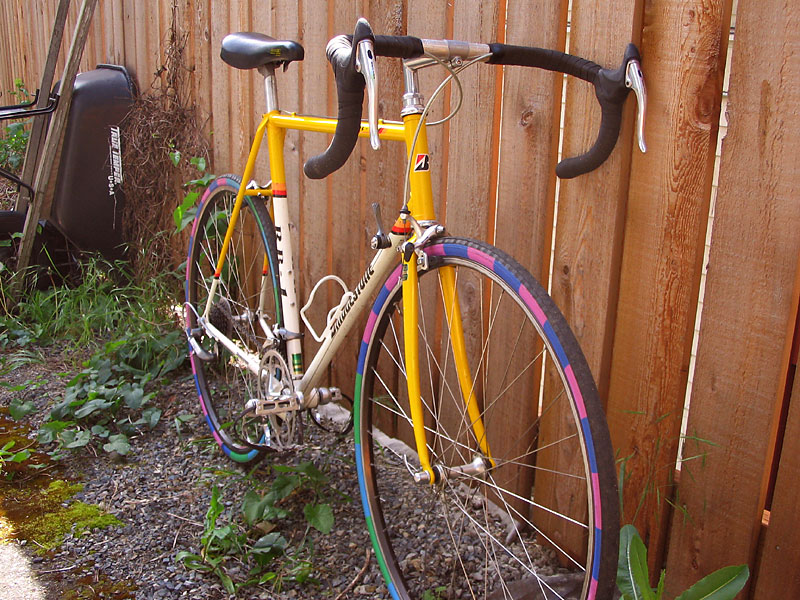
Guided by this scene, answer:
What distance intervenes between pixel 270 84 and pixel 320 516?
4.18ft

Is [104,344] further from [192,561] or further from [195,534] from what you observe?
[192,561]

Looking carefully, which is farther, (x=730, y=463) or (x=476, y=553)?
(x=476, y=553)

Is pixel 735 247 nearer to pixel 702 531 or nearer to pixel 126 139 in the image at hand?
pixel 702 531

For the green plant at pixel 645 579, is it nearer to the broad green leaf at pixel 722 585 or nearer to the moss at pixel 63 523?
the broad green leaf at pixel 722 585

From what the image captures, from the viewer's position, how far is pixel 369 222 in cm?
268

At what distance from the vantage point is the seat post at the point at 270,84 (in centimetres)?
229

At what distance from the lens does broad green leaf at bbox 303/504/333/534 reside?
2.19 m

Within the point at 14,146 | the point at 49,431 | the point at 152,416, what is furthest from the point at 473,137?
the point at 14,146

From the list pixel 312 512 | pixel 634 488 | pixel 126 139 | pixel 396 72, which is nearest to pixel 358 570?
pixel 312 512

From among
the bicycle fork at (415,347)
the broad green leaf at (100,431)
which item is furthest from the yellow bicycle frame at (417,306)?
the broad green leaf at (100,431)

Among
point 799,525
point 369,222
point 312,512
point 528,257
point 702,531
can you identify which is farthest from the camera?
point 369,222

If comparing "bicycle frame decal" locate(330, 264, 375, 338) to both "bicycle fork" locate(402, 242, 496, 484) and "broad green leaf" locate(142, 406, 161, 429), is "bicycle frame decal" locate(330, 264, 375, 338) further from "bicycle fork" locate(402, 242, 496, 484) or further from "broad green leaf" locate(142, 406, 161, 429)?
"broad green leaf" locate(142, 406, 161, 429)

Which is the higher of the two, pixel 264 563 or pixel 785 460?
pixel 785 460

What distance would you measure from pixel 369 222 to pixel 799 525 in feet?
5.34
